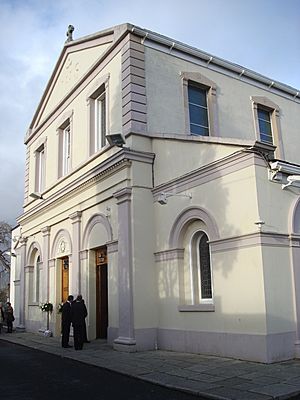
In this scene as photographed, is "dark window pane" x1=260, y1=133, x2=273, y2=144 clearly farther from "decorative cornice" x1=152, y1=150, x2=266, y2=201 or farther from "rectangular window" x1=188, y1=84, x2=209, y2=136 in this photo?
"decorative cornice" x1=152, y1=150, x2=266, y2=201

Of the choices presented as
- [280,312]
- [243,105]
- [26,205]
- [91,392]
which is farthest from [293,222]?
[26,205]

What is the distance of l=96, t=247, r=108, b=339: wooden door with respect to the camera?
15.6 metres

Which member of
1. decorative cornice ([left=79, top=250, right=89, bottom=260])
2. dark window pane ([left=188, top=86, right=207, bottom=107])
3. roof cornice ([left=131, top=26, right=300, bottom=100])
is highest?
roof cornice ([left=131, top=26, right=300, bottom=100])

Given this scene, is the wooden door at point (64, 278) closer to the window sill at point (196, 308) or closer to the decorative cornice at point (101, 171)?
the decorative cornice at point (101, 171)

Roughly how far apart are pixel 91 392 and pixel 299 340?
4.87m

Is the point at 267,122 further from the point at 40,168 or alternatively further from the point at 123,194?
the point at 40,168

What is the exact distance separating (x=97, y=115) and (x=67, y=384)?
1084cm

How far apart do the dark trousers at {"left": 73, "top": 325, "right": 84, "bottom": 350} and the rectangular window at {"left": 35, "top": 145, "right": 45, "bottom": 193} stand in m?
9.94

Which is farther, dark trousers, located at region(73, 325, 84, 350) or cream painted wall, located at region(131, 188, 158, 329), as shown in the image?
dark trousers, located at region(73, 325, 84, 350)

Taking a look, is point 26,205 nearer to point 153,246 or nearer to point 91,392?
point 153,246

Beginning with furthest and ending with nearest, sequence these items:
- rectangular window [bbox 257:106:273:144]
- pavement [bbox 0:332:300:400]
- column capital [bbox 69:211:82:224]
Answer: rectangular window [bbox 257:106:273:144] → column capital [bbox 69:211:82:224] → pavement [bbox 0:332:300:400]

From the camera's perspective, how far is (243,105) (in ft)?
58.9

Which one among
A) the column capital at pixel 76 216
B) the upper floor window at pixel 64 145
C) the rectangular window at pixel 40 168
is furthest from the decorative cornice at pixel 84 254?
A: the rectangular window at pixel 40 168

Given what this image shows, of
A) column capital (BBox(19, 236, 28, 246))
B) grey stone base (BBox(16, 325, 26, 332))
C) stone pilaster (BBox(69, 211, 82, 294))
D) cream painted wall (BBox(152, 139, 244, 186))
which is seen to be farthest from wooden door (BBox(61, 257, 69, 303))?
cream painted wall (BBox(152, 139, 244, 186))
